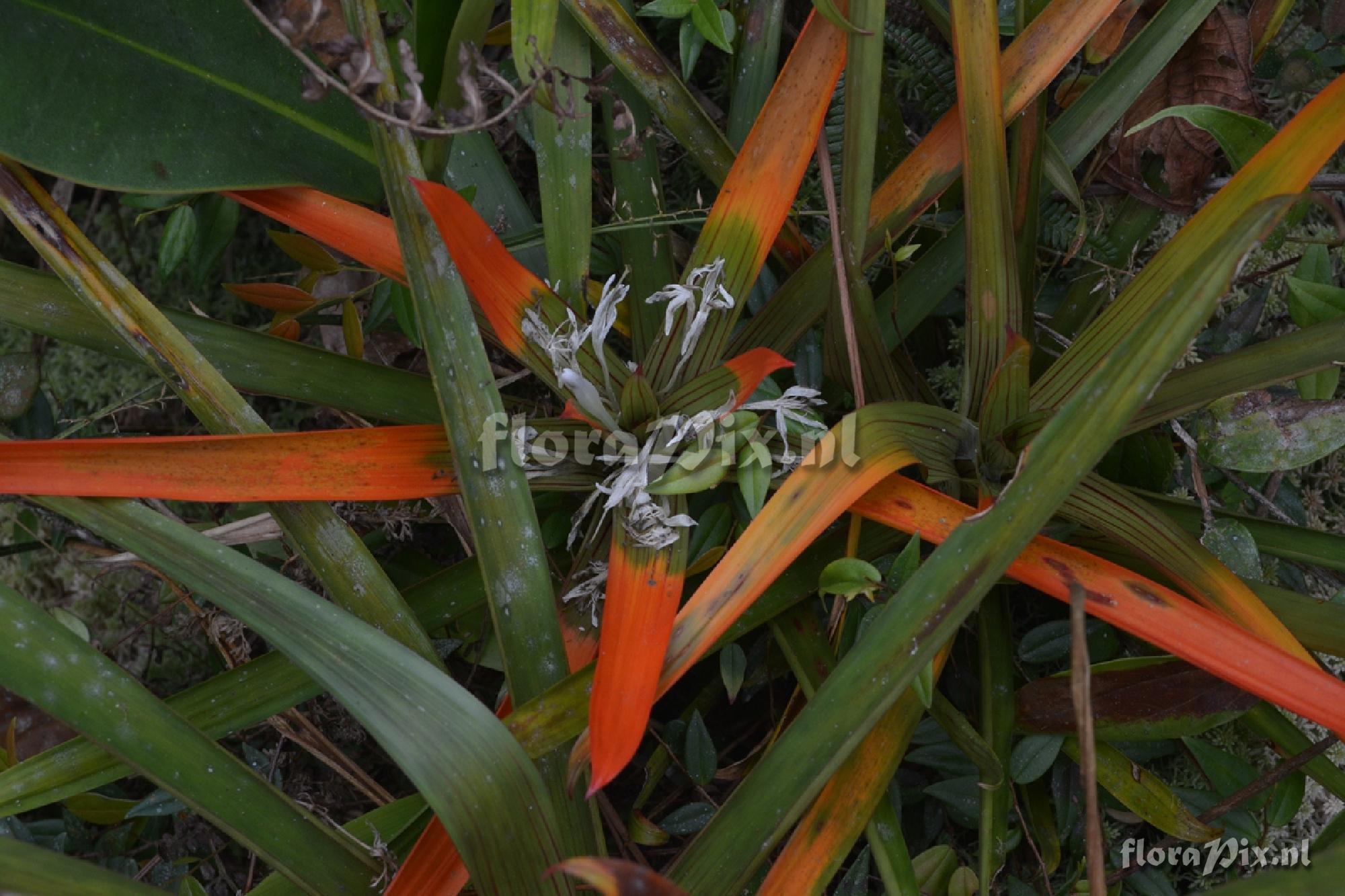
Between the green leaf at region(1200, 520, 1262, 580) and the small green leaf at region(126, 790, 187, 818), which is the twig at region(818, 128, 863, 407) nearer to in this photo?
the green leaf at region(1200, 520, 1262, 580)

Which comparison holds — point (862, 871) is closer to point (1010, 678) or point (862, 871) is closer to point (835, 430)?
point (1010, 678)

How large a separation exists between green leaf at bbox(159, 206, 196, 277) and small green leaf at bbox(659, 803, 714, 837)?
0.76 m

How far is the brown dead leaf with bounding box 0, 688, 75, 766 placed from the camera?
107 centimetres

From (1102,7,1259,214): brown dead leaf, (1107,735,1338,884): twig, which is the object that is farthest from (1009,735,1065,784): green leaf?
(1102,7,1259,214): brown dead leaf

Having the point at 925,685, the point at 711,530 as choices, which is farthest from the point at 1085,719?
the point at 711,530

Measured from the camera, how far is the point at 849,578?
0.75 meters

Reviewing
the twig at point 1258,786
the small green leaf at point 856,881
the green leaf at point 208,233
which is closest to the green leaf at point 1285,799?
the twig at point 1258,786

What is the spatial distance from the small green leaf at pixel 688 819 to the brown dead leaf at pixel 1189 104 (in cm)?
77

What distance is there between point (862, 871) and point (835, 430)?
1.49 feet

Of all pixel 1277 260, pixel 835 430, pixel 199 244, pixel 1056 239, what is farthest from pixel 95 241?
pixel 1277 260

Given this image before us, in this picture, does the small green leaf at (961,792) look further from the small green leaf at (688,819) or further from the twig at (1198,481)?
the twig at (1198,481)

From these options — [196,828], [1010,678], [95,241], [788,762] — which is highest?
[95,241]

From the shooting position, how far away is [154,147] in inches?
32.6

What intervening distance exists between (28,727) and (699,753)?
31.6 inches
